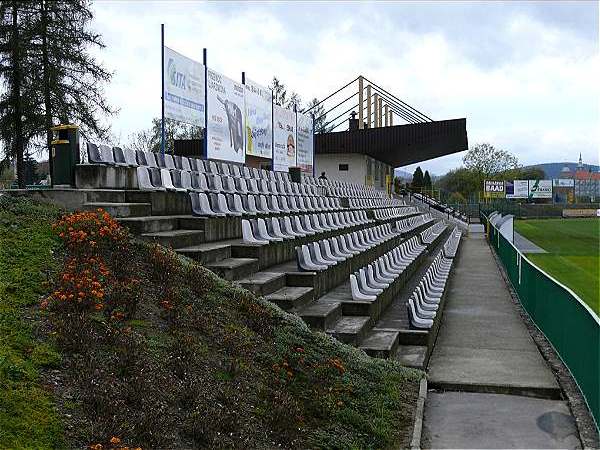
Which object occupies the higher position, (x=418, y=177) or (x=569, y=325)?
(x=418, y=177)

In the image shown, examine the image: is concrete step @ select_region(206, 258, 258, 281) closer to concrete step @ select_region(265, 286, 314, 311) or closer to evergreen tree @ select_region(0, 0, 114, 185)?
concrete step @ select_region(265, 286, 314, 311)

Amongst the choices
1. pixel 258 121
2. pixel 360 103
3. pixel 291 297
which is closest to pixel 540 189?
pixel 360 103

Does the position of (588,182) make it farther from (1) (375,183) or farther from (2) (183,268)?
(2) (183,268)

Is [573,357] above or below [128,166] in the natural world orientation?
below

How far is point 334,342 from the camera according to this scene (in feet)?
21.4

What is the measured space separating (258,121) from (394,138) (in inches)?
869

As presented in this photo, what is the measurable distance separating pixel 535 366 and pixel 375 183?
3951 cm

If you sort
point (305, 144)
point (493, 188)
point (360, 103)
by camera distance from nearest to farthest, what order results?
point (305, 144)
point (360, 103)
point (493, 188)

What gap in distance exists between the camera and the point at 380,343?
7.66 m

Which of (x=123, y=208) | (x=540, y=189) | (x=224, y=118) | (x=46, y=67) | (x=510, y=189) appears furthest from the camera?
(x=540, y=189)

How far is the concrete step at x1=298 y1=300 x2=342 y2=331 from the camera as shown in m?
7.31

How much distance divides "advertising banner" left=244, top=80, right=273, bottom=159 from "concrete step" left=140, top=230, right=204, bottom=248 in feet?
36.4

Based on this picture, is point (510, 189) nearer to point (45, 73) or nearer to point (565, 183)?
point (565, 183)

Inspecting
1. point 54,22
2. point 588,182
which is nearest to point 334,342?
point 54,22
